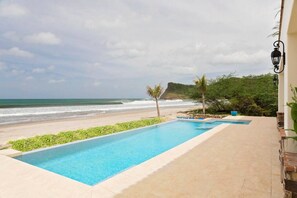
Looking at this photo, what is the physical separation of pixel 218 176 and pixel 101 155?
472cm

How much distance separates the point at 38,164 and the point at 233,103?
721 inches

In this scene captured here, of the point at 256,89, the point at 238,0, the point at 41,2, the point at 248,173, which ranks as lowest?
the point at 248,173

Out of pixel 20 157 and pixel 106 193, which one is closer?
pixel 106 193

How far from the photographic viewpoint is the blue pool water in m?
6.33

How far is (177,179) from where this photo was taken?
4441 mm

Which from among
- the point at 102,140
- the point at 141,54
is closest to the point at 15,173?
the point at 102,140

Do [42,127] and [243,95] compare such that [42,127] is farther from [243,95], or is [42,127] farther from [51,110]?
[51,110]

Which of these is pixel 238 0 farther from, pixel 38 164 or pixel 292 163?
pixel 38 164

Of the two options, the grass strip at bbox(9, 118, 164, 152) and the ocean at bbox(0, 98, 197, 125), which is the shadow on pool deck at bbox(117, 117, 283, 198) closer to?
the grass strip at bbox(9, 118, 164, 152)

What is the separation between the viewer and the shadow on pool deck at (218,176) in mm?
3805

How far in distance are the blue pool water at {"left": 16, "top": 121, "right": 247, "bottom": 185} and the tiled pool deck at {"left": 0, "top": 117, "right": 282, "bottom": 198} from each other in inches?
40.8

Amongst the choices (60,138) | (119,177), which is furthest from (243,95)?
(119,177)

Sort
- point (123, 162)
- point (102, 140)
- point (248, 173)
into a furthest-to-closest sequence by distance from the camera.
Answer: point (102, 140), point (123, 162), point (248, 173)

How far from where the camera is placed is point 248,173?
4.64 meters
